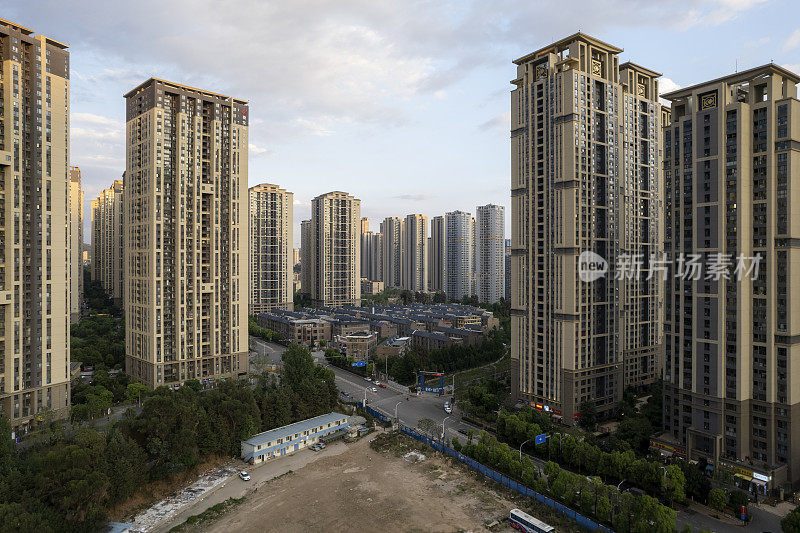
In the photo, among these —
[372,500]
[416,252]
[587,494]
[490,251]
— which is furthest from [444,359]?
[416,252]

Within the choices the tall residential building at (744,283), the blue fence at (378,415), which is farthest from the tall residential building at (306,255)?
the tall residential building at (744,283)

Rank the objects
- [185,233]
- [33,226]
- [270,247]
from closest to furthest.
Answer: [33,226] < [185,233] < [270,247]

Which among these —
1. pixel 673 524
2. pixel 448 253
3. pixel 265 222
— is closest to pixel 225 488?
pixel 673 524

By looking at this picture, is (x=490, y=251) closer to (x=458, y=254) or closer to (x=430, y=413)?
(x=458, y=254)

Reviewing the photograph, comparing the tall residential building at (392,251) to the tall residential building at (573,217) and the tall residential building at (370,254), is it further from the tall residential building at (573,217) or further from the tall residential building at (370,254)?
the tall residential building at (573,217)

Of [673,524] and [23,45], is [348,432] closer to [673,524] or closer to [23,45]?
[673,524]
